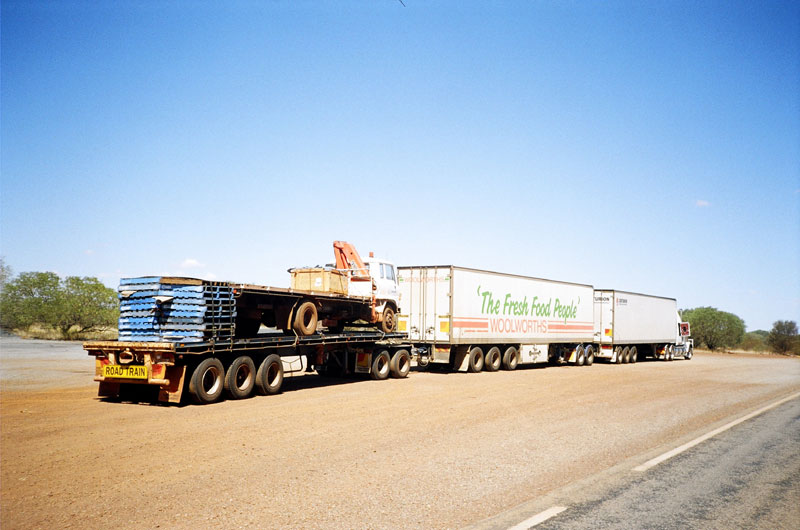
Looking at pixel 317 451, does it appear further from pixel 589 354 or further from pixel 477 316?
pixel 589 354

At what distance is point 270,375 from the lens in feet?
52.0

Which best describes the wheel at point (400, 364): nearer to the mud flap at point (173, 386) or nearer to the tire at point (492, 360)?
the tire at point (492, 360)

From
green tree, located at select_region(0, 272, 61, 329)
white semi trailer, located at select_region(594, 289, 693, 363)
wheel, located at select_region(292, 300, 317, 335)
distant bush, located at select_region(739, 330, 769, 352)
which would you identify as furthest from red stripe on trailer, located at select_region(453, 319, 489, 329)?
distant bush, located at select_region(739, 330, 769, 352)

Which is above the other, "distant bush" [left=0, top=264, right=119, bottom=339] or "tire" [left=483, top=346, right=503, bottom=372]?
"distant bush" [left=0, top=264, right=119, bottom=339]

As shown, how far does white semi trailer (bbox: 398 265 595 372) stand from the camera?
23578mm

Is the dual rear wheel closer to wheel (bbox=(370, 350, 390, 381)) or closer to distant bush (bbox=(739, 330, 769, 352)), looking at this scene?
wheel (bbox=(370, 350, 390, 381))

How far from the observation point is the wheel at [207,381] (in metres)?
13.5

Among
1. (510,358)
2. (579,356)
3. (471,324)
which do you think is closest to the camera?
(471,324)

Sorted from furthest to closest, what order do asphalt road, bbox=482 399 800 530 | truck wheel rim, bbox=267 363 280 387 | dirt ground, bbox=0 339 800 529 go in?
truck wheel rim, bbox=267 363 280 387, dirt ground, bbox=0 339 800 529, asphalt road, bbox=482 399 800 530

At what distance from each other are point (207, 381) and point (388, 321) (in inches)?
328

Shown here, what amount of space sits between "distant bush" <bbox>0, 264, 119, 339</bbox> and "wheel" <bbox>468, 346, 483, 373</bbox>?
107ft

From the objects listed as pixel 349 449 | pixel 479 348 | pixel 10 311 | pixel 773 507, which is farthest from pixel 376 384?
pixel 10 311

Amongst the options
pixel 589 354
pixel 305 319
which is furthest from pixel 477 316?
pixel 589 354

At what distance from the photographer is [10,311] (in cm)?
4500
